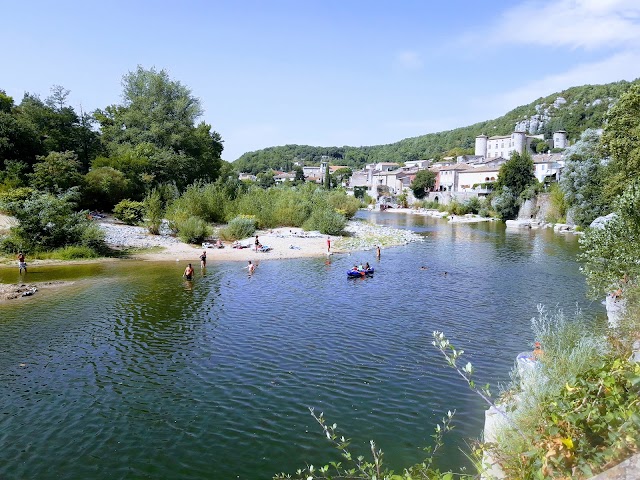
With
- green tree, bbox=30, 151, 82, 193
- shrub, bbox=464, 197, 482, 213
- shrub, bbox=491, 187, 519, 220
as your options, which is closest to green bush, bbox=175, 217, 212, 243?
green tree, bbox=30, 151, 82, 193

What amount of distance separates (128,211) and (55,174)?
756 cm

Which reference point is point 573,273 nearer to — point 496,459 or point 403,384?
point 403,384

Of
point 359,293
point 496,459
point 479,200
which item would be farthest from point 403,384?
point 479,200

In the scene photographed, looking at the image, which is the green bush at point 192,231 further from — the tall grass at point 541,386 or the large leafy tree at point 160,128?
the tall grass at point 541,386

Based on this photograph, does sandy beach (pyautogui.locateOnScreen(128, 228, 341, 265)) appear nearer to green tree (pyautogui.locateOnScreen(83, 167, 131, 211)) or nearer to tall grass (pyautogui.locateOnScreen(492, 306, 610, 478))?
green tree (pyautogui.locateOnScreen(83, 167, 131, 211))

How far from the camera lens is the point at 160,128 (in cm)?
6306

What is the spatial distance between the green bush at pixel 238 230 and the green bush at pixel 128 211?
9.57 m

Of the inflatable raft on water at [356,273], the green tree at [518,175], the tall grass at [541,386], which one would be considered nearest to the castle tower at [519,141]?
the green tree at [518,175]

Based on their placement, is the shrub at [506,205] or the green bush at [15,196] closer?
the green bush at [15,196]

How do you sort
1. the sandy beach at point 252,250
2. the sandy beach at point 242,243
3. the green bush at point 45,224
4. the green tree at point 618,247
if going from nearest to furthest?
the green tree at point 618,247 → the green bush at point 45,224 → the sandy beach at point 252,250 → the sandy beach at point 242,243

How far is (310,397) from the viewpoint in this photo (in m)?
13.7

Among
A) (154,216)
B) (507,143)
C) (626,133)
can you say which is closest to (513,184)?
(626,133)

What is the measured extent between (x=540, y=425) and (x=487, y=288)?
23.4 m

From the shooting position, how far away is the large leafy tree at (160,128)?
6219 cm
